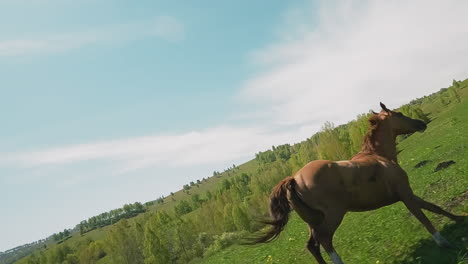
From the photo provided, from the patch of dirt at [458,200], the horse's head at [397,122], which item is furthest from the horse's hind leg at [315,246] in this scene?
the patch of dirt at [458,200]

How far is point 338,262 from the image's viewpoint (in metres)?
7.89

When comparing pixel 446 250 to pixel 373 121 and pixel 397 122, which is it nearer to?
pixel 373 121

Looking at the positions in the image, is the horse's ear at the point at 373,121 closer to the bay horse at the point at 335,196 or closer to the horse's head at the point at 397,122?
the horse's head at the point at 397,122

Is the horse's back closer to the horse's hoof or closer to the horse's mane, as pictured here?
the horse's mane

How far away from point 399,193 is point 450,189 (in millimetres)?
6244

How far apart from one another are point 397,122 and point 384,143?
101 centimetres

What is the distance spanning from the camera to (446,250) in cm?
771

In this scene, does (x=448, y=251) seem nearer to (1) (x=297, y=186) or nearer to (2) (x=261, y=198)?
(1) (x=297, y=186)

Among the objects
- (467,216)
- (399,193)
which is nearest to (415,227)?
(467,216)

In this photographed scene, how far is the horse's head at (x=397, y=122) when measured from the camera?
1044cm

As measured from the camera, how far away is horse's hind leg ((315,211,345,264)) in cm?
796

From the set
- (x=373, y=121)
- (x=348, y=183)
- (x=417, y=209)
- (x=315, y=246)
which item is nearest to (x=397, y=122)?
(x=373, y=121)

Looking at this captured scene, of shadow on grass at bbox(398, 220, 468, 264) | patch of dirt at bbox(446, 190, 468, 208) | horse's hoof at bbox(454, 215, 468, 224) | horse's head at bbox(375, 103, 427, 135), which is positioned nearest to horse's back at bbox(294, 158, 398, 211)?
shadow on grass at bbox(398, 220, 468, 264)

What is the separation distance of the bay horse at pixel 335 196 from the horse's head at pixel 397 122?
170 centimetres
